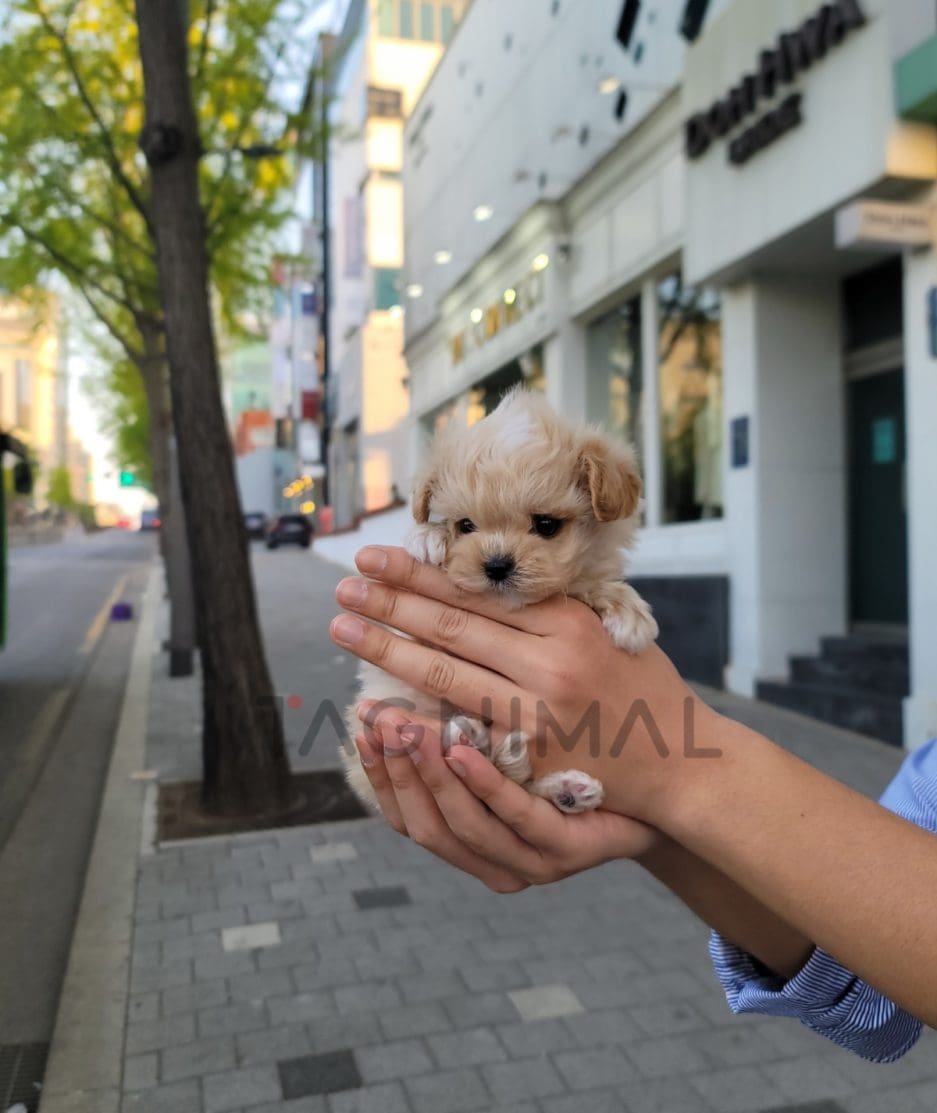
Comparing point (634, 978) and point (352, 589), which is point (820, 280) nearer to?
point (634, 978)

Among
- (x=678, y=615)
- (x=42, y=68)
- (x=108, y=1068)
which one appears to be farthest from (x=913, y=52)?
(x=42, y=68)

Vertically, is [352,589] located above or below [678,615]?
above

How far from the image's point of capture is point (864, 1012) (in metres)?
1.76

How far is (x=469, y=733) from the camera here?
5.31 feet

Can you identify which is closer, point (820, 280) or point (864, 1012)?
point (864, 1012)

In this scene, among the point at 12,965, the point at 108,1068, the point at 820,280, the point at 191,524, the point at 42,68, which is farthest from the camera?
the point at 42,68

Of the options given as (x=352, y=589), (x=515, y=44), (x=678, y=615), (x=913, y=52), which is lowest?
(x=678, y=615)

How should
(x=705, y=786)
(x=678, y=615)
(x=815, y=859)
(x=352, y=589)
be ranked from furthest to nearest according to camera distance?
1. (x=678, y=615)
2. (x=352, y=589)
3. (x=705, y=786)
4. (x=815, y=859)

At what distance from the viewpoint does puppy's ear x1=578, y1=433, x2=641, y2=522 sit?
172 cm

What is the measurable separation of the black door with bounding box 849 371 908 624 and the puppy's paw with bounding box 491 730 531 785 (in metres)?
9.22

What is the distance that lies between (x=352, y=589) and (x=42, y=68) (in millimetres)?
13891

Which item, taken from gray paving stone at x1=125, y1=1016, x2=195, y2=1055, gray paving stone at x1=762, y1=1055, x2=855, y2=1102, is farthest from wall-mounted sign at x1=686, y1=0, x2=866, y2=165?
gray paving stone at x1=125, y1=1016, x2=195, y2=1055

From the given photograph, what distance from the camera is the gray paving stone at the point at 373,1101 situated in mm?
3537

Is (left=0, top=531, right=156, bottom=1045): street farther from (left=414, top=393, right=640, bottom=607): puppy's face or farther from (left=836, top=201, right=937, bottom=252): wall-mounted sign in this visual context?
(left=836, top=201, right=937, bottom=252): wall-mounted sign
